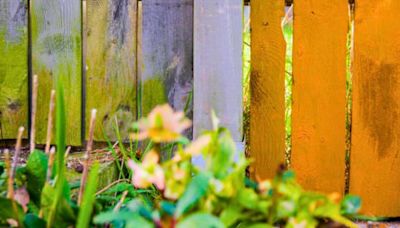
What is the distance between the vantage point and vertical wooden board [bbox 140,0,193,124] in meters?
2.73

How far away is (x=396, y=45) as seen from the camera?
2764 millimetres

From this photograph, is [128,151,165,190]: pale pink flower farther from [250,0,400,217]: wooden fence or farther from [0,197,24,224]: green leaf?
Answer: [250,0,400,217]: wooden fence

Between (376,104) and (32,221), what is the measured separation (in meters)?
1.96

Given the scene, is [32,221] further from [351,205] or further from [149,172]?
[351,205]

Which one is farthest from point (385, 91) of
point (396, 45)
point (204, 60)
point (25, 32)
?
point (25, 32)

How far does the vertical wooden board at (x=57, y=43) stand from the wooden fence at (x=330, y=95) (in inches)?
30.3

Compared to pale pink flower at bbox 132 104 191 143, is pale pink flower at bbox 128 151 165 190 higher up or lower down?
lower down

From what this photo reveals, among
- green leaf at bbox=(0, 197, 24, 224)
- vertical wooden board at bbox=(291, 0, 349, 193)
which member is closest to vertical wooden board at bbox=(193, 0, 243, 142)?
vertical wooden board at bbox=(291, 0, 349, 193)

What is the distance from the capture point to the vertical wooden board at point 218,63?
2436 millimetres

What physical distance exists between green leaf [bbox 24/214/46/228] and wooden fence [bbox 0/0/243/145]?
1589 millimetres

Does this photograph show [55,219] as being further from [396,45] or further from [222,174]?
[396,45]

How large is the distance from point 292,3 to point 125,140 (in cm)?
96

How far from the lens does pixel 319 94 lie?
2.78 meters

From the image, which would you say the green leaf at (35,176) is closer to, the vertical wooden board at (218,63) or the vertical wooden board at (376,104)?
the vertical wooden board at (218,63)
